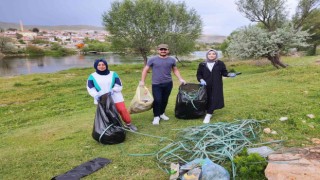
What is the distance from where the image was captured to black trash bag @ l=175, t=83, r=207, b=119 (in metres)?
6.01

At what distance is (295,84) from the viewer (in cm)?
965

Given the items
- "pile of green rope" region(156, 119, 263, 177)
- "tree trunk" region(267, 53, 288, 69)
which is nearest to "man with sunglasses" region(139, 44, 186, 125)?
"pile of green rope" region(156, 119, 263, 177)

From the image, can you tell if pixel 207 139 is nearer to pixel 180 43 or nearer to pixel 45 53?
pixel 180 43

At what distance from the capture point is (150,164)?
13.7 feet

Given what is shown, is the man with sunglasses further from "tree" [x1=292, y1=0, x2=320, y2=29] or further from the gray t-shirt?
"tree" [x1=292, y1=0, x2=320, y2=29]

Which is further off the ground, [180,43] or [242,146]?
[180,43]

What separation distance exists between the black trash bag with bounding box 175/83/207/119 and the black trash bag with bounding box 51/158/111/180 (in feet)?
7.68

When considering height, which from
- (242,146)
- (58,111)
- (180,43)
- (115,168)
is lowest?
(58,111)

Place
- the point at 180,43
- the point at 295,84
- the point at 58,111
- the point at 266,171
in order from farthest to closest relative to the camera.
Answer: the point at 180,43 → the point at 58,111 → the point at 295,84 → the point at 266,171

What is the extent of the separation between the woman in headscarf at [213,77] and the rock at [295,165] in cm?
234

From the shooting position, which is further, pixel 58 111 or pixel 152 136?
pixel 58 111

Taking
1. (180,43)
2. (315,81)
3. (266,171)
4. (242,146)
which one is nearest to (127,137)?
(242,146)

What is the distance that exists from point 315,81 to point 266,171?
25.6 ft

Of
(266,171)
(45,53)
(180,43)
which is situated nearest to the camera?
(266,171)
